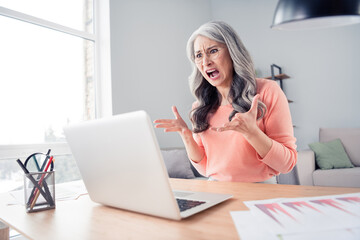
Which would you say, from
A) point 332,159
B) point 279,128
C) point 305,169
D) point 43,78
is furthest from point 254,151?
point 332,159

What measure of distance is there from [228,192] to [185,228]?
13.0 inches

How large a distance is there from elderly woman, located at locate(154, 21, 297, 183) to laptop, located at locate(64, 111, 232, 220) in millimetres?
427

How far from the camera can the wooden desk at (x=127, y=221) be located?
0.56 m

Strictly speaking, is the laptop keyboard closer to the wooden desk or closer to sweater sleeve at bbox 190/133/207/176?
the wooden desk

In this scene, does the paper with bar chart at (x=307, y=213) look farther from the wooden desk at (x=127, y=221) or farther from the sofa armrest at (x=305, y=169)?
the sofa armrest at (x=305, y=169)

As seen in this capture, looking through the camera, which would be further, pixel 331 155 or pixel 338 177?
pixel 331 155

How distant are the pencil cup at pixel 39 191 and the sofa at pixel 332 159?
9.62 ft

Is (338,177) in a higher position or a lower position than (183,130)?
lower

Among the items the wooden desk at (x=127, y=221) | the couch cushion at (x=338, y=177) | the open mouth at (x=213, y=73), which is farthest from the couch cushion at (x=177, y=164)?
the wooden desk at (x=127, y=221)

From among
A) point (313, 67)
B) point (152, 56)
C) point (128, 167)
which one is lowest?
point (128, 167)

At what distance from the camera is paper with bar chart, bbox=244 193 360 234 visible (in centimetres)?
52

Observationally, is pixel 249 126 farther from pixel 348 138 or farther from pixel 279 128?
pixel 348 138

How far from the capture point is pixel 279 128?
4.19 ft

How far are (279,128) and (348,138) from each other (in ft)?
8.95
